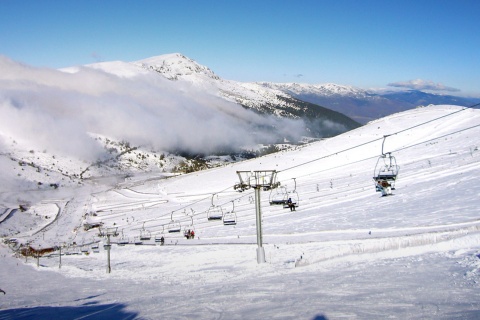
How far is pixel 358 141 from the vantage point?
83.6 meters

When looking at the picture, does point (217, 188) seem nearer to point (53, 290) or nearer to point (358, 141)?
point (358, 141)

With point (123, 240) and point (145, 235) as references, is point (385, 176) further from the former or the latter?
point (123, 240)

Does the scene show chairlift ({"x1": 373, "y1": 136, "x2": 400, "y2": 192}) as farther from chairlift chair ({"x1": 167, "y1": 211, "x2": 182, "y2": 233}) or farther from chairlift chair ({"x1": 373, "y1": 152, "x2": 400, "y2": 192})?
chairlift chair ({"x1": 167, "y1": 211, "x2": 182, "y2": 233})

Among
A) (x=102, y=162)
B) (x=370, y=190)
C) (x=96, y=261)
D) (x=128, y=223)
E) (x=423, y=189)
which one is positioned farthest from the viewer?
(x=102, y=162)

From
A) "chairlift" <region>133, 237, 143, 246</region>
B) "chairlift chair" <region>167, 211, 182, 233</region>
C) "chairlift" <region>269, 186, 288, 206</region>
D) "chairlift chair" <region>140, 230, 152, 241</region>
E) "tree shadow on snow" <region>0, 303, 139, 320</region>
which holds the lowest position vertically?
"tree shadow on snow" <region>0, 303, 139, 320</region>

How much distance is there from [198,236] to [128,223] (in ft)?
75.1

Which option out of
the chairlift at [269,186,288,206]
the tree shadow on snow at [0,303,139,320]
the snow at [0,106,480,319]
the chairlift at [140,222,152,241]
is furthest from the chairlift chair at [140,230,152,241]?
the tree shadow on snow at [0,303,139,320]

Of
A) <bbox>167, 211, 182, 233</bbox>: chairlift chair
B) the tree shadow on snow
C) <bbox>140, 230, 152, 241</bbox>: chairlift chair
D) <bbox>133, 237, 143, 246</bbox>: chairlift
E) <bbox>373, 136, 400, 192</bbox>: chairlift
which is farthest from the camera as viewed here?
<bbox>167, 211, 182, 233</bbox>: chairlift chair

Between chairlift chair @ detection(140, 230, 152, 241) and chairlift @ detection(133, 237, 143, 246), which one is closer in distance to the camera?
chairlift @ detection(133, 237, 143, 246)

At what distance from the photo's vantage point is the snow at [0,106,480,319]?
36.0ft

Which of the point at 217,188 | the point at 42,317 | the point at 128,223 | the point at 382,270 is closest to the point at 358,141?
the point at 217,188

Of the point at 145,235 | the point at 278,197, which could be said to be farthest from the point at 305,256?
the point at 278,197

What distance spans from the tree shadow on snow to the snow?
0.06m

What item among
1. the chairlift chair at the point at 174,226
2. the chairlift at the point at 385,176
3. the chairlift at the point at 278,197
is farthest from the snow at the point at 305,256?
the chairlift at the point at 385,176
